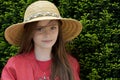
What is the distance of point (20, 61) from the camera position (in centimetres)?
326

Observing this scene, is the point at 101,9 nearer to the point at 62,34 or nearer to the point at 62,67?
the point at 62,34

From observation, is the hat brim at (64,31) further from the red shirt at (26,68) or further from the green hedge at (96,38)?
the red shirt at (26,68)

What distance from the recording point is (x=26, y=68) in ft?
10.6

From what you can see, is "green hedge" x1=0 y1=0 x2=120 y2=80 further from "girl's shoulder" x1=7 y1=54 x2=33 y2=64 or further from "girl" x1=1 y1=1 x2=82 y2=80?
"girl's shoulder" x1=7 y1=54 x2=33 y2=64

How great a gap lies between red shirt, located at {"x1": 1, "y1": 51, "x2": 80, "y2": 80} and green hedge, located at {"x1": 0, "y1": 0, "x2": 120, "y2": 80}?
35 centimetres

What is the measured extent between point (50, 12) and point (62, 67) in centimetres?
54

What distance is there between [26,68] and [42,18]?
49cm

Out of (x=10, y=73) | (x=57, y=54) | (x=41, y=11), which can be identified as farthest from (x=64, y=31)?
(x=10, y=73)

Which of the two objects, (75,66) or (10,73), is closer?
(10,73)

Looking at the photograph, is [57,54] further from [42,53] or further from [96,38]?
[96,38]

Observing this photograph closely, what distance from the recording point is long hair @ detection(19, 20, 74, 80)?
3.26 metres

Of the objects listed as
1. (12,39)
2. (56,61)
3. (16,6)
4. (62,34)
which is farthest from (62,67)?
(16,6)

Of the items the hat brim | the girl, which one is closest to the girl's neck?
the girl

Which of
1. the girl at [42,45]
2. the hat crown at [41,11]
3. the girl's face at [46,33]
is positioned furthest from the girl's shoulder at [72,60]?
the hat crown at [41,11]
